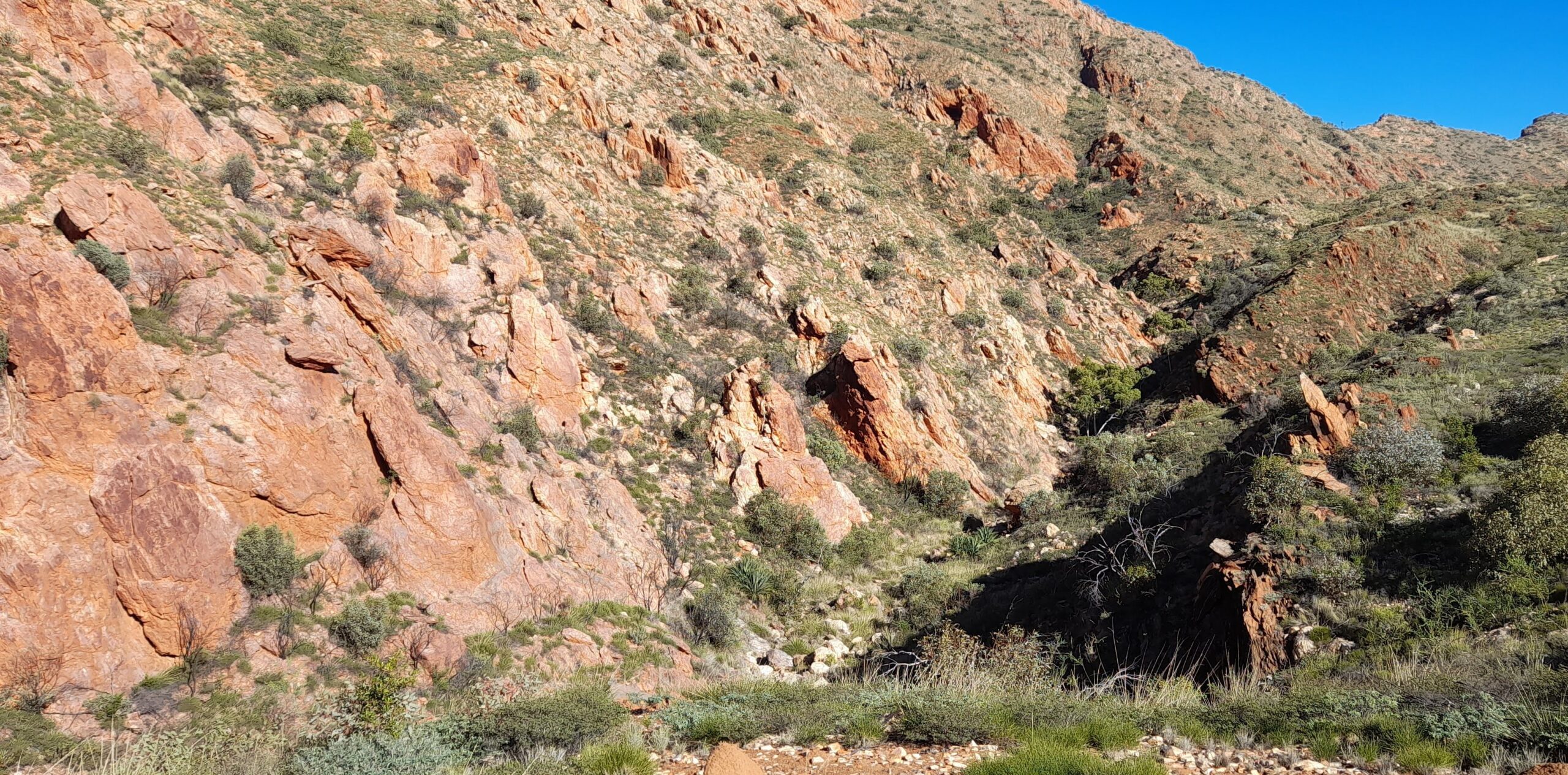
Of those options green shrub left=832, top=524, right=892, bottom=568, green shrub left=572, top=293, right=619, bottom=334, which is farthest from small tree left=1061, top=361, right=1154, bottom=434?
green shrub left=572, top=293, right=619, bottom=334

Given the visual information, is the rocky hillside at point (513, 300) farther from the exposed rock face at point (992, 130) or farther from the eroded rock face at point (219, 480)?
the exposed rock face at point (992, 130)

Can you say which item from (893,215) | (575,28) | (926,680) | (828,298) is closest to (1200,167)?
(893,215)

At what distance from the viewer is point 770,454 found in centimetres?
1917

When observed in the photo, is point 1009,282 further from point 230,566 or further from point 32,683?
point 32,683

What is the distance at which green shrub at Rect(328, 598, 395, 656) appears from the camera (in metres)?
10.3

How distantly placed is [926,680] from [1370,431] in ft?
33.3

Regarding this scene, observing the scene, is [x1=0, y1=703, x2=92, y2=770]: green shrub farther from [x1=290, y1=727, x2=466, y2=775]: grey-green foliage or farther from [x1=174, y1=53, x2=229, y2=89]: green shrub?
[x1=174, y1=53, x2=229, y2=89]: green shrub

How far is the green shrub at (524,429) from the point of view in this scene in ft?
50.1

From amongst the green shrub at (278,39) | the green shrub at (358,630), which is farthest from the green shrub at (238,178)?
the green shrub at (358,630)

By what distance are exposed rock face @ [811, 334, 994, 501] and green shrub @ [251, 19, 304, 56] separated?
19.0 metres

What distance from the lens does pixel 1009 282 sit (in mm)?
33188

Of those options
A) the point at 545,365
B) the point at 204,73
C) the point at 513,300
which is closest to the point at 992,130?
the point at 513,300

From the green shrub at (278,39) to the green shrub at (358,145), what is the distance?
4.18 m

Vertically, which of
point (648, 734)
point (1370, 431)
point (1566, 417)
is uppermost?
point (1566, 417)
